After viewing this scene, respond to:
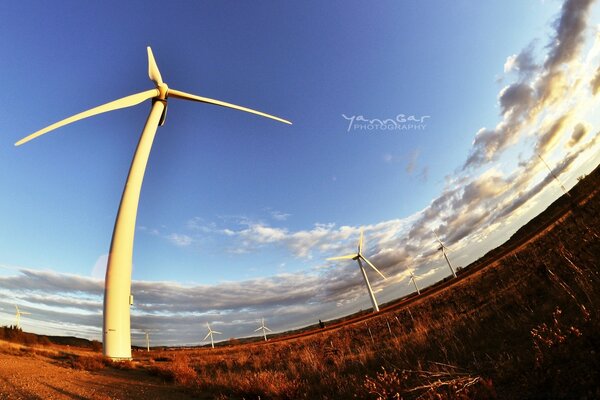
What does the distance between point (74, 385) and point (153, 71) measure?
27.8 m

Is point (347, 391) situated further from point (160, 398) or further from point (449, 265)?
point (449, 265)

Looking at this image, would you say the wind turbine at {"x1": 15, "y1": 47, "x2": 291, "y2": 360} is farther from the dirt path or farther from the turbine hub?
the turbine hub

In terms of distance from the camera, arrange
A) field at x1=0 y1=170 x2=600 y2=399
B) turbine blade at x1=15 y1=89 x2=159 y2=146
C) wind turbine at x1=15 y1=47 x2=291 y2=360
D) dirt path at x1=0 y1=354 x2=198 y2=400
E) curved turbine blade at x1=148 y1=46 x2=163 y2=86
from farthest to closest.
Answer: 1. curved turbine blade at x1=148 y1=46 x2=163 y2=86
2. turbine blade at x1=15 y1=89 x2=159 y2=146
3. wind turbine at x1=15 y1=47 x2=291 y2=360
4. dirt path at x1=0 y1=354 x2=198 y2=400
5. field at x1=0 y1=170 x2=600 y2=399

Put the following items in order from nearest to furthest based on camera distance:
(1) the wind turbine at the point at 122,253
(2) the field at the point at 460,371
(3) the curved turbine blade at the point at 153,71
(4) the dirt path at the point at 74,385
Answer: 1. (2) the field at the point at 460,371
2. (4) the dirt path at the point at 74,385
3. (1) the wind turbine at the point at 122,253
4. (3) the curved turbine blade at the point at 153,71

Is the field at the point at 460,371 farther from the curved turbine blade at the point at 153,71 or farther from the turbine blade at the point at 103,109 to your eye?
the curved turbine blade at the point at 153,71

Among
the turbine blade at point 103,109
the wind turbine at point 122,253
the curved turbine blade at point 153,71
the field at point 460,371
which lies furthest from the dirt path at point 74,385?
the curved turbine blade at point 153,71

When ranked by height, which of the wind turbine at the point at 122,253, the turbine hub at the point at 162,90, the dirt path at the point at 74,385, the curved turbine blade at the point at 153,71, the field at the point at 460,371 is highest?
the curved turbine blade at the point at 153,71

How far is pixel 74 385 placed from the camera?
9688 mm

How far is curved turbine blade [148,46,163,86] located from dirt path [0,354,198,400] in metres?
25.0

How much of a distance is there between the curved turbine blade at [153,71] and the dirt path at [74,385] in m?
25.0

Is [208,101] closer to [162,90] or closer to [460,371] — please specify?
[162,90]

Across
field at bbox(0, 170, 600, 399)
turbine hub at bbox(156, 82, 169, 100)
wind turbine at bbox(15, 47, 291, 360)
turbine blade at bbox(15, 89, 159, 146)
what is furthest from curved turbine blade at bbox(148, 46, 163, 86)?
field at bbox(0, 170, 600, 399)

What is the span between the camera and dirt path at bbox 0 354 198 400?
8094mm

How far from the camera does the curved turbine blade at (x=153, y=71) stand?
2842 centimetres
